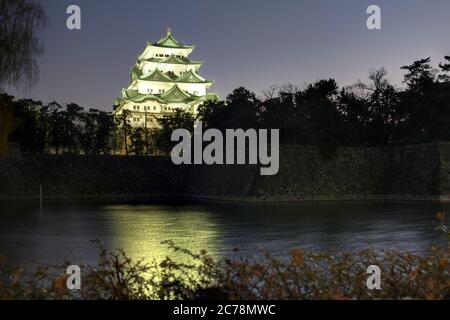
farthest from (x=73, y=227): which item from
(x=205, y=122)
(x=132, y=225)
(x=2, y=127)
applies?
(x=205, y=122)

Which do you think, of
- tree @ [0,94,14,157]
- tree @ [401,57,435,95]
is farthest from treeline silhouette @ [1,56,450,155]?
tree @ [0,94,14,157]

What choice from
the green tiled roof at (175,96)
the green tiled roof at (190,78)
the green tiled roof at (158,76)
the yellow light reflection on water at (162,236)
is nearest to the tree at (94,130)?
the green tiled roof at (175,96)

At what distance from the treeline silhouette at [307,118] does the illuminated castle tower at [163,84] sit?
845 cm

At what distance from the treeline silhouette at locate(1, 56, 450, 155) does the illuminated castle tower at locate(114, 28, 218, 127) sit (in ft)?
27.7

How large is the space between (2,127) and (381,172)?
30.7 meters

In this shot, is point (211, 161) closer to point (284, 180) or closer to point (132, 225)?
point (284, 180)

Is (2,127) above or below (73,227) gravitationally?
above

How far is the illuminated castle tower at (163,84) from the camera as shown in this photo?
59281 millimetres

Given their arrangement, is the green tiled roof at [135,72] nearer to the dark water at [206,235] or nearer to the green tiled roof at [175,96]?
the green tiled roof at [175,96]

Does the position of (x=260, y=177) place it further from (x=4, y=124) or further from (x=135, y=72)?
(x=135, y=72)

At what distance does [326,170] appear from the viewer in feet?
119

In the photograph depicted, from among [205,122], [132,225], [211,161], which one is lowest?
[132,225]

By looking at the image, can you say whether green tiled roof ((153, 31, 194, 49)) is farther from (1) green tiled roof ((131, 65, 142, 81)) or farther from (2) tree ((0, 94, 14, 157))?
(2) tree ((0, 94, 14, 157))

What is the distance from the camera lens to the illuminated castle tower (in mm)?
59281
